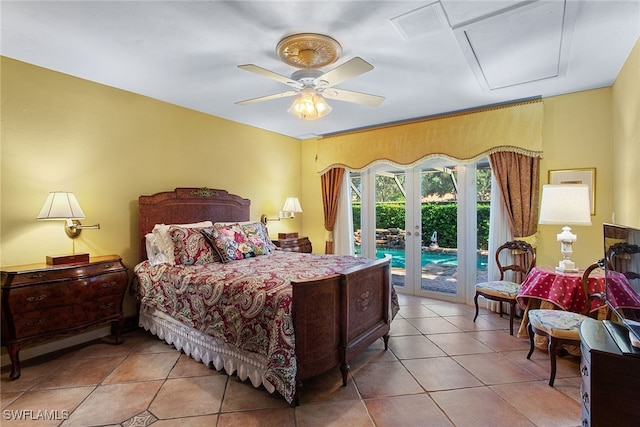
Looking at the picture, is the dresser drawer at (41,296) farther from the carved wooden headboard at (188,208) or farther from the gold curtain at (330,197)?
the gold curtain at (330,197)

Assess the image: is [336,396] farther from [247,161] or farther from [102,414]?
[247,161]

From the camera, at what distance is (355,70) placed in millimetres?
2223

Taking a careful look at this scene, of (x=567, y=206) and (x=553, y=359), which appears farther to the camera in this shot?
(x=567, y=206)

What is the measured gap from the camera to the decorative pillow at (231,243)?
3.28 metres

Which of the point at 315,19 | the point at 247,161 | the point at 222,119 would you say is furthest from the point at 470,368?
the point at 222,119

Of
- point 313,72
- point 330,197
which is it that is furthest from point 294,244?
point 313,72

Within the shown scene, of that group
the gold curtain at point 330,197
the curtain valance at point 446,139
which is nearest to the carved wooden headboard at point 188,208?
the gold curtain at point 330,197

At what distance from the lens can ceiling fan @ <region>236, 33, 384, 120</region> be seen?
226cm

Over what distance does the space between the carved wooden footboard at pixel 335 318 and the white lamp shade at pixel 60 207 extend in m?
2.22

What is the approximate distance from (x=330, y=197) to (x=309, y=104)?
9.84 ft

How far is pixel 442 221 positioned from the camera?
15.1ft

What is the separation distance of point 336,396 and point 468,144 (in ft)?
11.4

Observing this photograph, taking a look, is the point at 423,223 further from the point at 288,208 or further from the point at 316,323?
the point at 316,323

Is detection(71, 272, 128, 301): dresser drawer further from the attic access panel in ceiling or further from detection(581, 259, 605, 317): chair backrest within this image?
detection(581, 259, 605, 317): chair backrest
